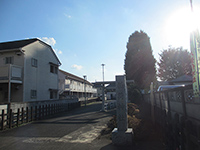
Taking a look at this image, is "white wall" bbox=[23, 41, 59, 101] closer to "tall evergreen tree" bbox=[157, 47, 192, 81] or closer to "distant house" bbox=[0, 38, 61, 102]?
"distant house" bbox=[0, 38, 61, 102]

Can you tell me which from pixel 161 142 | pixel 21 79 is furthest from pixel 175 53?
pixel 161 142

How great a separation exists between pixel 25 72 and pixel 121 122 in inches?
532

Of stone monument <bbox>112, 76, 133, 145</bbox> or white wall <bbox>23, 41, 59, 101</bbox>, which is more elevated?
white wall <bbox>23, 41, 59, 101</bbox>

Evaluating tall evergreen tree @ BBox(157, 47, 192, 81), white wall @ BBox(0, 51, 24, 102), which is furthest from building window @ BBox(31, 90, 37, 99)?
tall evergreen tree @ BBox(157, 47, 192, 81)

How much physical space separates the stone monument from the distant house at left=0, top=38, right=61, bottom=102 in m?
11.5

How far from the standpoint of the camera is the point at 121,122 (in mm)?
5992

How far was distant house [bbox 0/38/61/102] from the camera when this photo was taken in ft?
49.6

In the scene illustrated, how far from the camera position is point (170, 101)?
185 inches

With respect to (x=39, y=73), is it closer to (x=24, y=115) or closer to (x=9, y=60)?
(x=9, y=60)

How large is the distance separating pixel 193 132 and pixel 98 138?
4.44m

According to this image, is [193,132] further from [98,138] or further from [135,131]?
[98,138]

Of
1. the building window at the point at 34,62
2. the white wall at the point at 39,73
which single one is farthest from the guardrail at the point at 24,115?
the building window at the point at 34,62

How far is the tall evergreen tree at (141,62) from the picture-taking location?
34281mm

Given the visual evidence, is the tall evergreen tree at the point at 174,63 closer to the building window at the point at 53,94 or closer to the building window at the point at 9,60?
the building window at the point at 53,94
